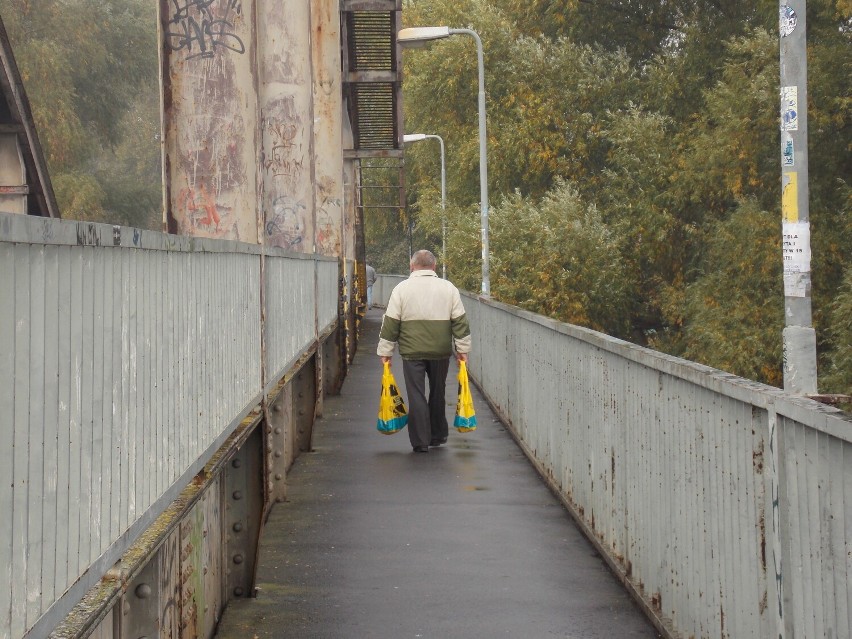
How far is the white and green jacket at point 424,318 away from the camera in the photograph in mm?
13422

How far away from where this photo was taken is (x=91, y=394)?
342cm

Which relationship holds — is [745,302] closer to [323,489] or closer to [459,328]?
[459,328]

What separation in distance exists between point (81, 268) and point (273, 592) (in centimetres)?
448

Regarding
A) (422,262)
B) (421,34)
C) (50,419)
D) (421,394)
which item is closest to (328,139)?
(421,34)

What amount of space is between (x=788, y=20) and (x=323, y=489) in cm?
466

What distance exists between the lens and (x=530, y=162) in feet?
147

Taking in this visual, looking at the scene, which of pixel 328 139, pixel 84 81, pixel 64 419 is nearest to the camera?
pixel 64 419

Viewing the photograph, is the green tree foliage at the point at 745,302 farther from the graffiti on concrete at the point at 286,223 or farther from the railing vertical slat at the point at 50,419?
the railing vertical slat at the point at 50,419

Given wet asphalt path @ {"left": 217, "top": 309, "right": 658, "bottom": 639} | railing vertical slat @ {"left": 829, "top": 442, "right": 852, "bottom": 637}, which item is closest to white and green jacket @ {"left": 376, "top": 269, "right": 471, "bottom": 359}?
wet asphalt path @ {"left": 217, "top": 309, "right": 658, "bottom": 639}

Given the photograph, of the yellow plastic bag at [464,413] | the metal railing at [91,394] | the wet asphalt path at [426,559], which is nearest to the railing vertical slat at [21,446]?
the metal railing at [91,394]

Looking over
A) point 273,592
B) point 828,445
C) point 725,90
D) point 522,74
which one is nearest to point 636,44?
point 522,74

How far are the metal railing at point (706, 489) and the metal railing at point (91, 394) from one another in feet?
5.95

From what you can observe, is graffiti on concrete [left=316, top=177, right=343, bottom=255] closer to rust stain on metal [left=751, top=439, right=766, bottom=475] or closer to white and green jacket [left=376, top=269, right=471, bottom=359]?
white and green jacket [left=376, top=269, right=471, bottom=359]

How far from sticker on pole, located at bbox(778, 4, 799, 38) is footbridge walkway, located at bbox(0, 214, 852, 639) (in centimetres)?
243
